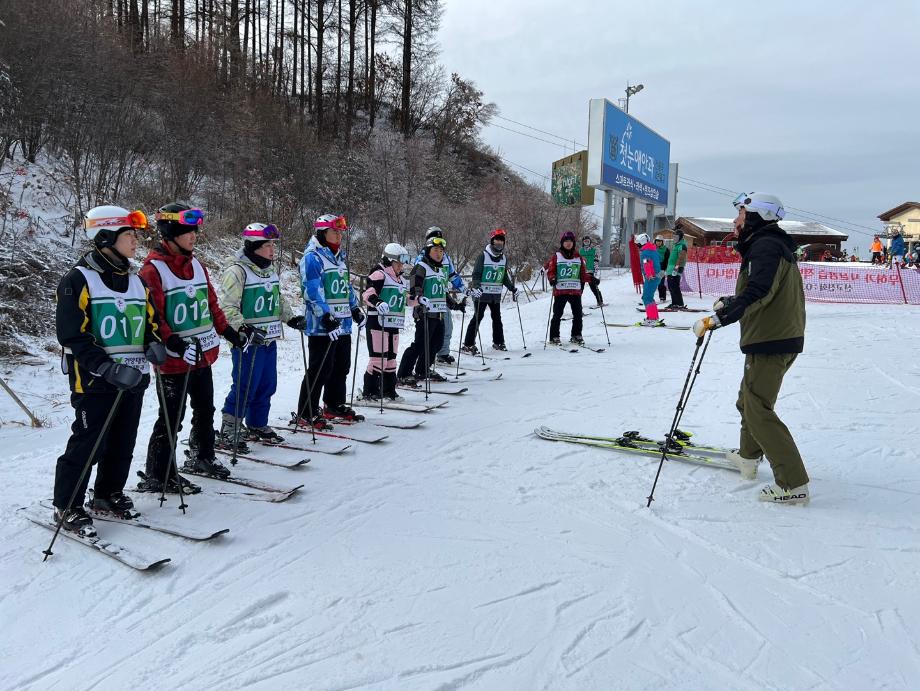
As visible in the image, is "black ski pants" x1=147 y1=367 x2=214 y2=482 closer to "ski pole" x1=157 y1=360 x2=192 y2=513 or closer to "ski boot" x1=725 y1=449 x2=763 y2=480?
"ski pole" x1=157 y1=360 x2=192 y2=513

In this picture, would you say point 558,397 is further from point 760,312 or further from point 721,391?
point 760,312

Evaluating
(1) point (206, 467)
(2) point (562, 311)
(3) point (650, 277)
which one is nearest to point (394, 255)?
(1) point (206, 467)

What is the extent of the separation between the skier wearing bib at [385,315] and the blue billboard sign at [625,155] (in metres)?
16.7

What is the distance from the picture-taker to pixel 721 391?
798 centimetres

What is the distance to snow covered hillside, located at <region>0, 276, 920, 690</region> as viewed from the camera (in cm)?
262

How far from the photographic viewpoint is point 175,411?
4359mm

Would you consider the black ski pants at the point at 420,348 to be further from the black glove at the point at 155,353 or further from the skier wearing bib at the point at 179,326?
the black glove at the point at 155,353

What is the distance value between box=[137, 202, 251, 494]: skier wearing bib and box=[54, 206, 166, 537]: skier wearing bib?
0.35 meters

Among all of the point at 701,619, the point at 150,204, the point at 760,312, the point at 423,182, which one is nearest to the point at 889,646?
the point at 701,619

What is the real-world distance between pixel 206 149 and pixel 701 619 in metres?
18.4

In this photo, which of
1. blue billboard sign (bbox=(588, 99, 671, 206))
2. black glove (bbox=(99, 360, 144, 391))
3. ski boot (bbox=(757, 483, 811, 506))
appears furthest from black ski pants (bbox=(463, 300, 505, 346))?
blue billboard sign (bbox=(588, 99, 671, 206))

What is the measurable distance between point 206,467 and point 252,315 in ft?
4.05

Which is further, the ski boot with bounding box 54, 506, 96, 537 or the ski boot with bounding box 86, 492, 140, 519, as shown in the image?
the ski boot with bounding box 86, 492, 140, 519

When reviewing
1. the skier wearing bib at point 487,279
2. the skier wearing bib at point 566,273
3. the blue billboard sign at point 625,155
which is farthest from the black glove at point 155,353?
the blue billboard sign at point 625,155
